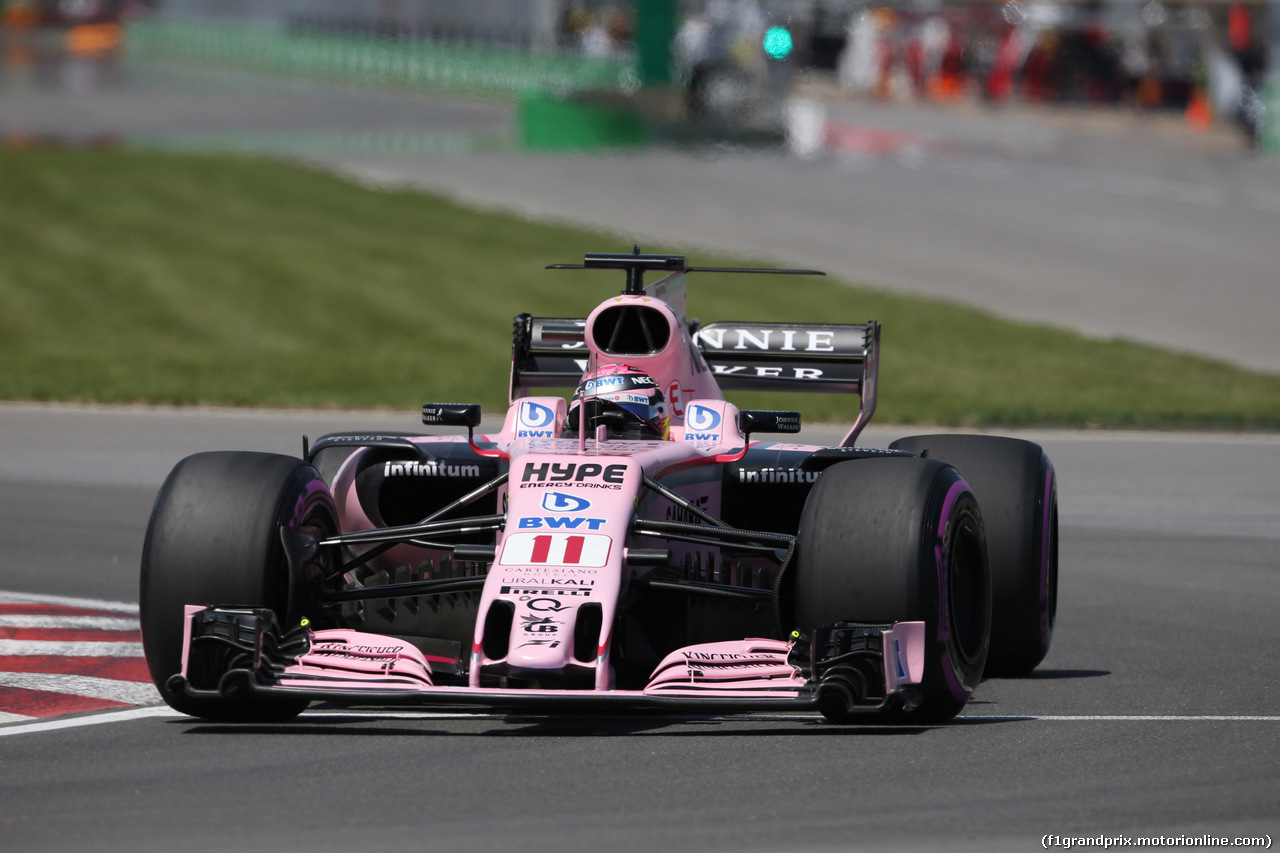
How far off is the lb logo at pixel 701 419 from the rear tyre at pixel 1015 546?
983 millimetres

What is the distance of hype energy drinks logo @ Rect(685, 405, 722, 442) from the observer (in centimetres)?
882

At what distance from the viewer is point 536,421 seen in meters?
8.91

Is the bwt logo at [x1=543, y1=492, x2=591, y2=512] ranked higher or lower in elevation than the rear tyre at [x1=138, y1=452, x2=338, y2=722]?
higher

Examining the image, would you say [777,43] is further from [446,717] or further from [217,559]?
[217,559]

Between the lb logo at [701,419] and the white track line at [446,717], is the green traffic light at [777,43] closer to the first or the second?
the lb logo at [701,419]

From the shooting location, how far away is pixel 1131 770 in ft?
21.5

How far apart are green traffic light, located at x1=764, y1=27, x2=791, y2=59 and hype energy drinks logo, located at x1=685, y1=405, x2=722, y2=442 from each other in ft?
24.5

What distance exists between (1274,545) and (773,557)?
6137 mm

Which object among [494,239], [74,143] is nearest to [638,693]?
[494,239]

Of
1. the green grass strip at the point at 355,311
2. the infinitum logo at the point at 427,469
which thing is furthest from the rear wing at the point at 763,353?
the green grass strip at the point at 355,311

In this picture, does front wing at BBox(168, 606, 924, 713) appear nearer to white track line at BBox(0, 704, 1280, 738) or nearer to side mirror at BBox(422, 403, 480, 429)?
white track line at BBox(0, 704, 1280, 738)

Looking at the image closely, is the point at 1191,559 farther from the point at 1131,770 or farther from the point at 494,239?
the point at 494,239

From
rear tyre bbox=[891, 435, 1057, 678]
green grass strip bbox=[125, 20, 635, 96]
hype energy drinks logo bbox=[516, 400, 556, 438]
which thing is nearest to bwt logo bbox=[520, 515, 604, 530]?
hype energy drinks logo bbox=[516, 400, 556, 438]

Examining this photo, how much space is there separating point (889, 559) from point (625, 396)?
5.48 feet
